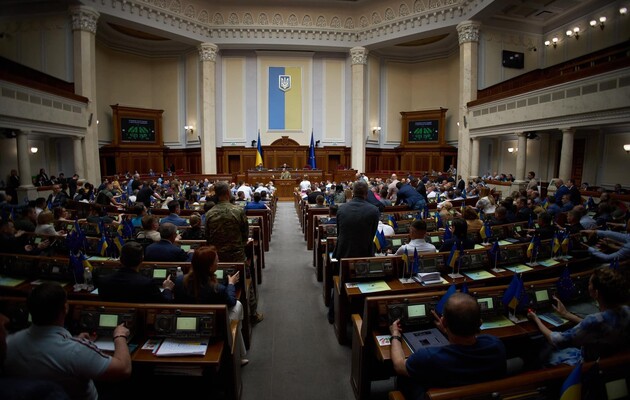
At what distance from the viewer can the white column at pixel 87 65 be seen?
46.1ft

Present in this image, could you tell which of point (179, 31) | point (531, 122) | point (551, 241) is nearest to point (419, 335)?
point (551, 241)

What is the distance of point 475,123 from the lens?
15.7 metres

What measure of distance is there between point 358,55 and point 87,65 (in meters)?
12.7

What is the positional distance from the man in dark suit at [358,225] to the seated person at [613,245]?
9.04 feet

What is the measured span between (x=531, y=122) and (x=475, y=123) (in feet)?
9.51

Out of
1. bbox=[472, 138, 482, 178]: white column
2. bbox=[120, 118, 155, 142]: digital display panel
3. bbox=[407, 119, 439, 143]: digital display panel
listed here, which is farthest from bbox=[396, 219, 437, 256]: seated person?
bbox=[120, 118, 155, 142]: digital display panel

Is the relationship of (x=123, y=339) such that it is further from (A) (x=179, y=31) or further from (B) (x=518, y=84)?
(A) (x=179, y=31)

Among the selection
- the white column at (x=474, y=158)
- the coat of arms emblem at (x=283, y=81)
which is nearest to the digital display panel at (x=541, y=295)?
the white column at (x=474, y=158)

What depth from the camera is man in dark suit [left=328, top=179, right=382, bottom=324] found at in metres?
4.01

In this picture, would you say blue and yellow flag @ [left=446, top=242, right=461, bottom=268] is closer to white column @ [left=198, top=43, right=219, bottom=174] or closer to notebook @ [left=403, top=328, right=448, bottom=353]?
notebook @ [left=403, top=328, right=448, bottom=353]

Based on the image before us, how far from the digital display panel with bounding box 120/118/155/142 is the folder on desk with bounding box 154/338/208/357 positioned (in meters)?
19.2

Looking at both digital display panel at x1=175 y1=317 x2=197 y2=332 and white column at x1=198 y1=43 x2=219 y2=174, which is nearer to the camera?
digital display panel at x1=175 y1=317 x2=197 y2=332

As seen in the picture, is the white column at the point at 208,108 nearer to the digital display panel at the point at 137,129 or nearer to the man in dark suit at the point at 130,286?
the digital display panel at the point at 137,129

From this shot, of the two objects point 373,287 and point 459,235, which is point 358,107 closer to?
point 459,235
